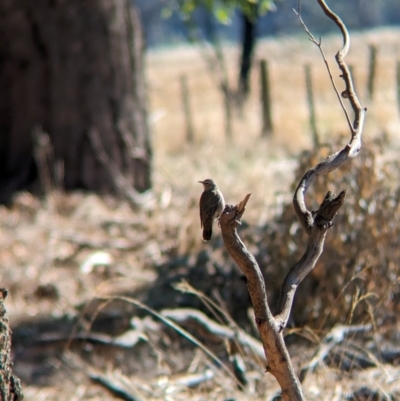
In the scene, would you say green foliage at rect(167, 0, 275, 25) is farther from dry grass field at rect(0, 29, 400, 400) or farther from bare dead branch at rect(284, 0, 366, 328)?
bare dead branch at rect(284, 0, 366, 328)

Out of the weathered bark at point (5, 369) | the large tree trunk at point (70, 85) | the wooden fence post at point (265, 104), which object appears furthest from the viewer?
the wooden fence post at point (265, 104)

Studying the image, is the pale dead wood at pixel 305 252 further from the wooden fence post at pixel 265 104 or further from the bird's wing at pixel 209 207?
the wooden fence post at pixel 265 104

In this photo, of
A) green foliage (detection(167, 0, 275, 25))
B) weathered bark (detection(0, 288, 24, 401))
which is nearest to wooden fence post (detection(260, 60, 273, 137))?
green foliage (detection(167, 0, 275, 25))

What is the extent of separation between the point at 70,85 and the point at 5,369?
4.80 m

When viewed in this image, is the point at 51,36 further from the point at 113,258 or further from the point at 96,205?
the point at 113,258

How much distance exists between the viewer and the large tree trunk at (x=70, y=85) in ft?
21.5

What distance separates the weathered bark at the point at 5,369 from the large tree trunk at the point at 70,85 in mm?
4352

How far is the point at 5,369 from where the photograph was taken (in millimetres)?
2084

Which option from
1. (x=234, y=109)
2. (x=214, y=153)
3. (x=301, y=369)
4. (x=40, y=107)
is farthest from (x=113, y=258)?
(x=234, y=109)

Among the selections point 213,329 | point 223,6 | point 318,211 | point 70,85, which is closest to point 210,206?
point 318,211

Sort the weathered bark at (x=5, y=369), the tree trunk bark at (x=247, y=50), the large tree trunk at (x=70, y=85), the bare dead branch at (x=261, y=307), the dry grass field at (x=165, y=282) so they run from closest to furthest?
the bare dead branch at (x=261, y=307), the weathered bark at (x=5, y=369), the dry grass field at (x=165, y=282), the large tree trunk at (x=70, y=85), the tree trunk bark at (x=247, y=50)

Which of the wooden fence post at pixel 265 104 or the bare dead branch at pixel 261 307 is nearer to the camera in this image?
the bare dead branch at pixel 261 307

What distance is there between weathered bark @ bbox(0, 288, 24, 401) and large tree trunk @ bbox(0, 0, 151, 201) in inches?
171

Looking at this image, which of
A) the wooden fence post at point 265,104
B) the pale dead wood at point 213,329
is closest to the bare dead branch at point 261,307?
the pale dead wood at point 213,329
